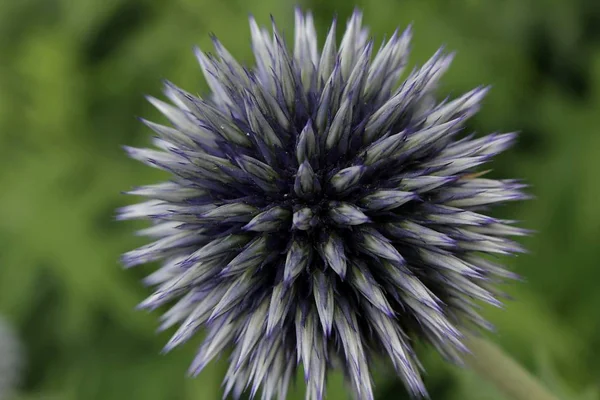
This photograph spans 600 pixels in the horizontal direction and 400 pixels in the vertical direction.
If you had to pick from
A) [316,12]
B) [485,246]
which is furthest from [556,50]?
[485,246]

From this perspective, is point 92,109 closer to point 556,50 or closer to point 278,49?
point 278,49

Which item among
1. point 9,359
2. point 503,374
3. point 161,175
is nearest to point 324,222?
point 503,374

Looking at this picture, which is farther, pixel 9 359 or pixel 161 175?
pixel 9 359

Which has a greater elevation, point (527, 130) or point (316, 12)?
point (316, 12)

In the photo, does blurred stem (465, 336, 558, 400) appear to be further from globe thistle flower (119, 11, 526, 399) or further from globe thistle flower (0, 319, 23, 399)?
globe thistle flower (0, 319, 23, 399)

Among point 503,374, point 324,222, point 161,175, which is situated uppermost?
point 161,175

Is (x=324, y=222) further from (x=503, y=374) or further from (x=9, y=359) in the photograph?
(x=9, y=359)

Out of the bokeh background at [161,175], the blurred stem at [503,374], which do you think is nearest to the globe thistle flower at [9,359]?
the bokeh background at [161,175]
